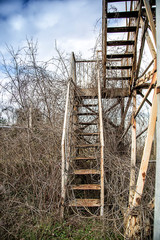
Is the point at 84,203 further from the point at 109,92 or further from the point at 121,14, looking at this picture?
the point at 121,14

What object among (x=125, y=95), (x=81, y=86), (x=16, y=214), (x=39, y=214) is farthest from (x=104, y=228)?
(x=81, y=86)

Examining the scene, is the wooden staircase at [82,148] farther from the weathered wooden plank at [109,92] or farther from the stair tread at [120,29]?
the stair tread at [120,29]

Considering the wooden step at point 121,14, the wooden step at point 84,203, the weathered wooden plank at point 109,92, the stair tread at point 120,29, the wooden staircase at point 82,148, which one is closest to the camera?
the wooden step at point 84,203

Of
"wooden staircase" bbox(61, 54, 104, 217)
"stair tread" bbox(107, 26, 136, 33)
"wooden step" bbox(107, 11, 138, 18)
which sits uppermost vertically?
"wooden step" bbox(107, 11, 138, 18)

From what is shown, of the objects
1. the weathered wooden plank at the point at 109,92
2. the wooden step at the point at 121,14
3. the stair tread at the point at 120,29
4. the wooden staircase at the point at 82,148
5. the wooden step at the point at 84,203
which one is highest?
the wooden step at the point at 121,14

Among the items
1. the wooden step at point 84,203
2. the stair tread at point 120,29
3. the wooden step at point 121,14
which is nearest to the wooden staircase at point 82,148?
the wooden step at point 84,203

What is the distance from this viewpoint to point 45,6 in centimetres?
229

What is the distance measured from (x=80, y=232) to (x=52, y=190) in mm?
1137

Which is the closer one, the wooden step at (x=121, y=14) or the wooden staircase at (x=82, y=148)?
the wooden staircase at (x=82, y=148)

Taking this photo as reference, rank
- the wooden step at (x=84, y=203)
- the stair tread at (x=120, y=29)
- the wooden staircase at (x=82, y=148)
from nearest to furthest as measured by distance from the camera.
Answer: the wooden step at (x=84, y=203) < the wooden staircase at (x=82, y=148) < the stair tread at (x=120, y=29)

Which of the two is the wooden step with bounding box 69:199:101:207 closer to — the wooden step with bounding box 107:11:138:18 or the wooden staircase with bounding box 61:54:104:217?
the wooden staircase with bounding box 61:54:104:217

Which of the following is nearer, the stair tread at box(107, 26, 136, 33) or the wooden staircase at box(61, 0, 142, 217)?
the wooden staircase at box(61, 0, 142, 217)

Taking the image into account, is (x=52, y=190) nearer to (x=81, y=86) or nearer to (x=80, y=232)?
(x=80, y=232)

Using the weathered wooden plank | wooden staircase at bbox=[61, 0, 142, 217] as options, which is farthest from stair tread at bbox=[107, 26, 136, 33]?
the weathered wooden plank
